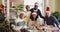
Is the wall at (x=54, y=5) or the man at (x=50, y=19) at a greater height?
the wall at (x=54, y=5)

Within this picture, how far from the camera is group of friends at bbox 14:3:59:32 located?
1.52 m

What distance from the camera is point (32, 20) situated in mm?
1535

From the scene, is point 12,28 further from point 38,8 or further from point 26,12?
point 38,8

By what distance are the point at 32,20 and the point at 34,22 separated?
26mm

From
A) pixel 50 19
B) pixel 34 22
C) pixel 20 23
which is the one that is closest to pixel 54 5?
pixel 50 19

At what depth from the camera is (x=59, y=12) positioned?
4.92 ft

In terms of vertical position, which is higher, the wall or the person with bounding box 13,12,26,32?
the wall

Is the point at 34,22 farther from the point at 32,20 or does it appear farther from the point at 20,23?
the point at 20,23

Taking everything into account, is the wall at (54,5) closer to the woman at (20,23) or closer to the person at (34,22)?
the person at (34,22)

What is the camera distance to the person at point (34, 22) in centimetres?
153

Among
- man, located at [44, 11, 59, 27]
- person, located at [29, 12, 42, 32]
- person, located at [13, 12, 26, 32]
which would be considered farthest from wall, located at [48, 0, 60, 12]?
person, located at [13, 12, 26, 32]

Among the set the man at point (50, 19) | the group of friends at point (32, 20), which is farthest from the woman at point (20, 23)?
the man at point (50, 19)

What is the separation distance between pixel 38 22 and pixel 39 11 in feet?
0.34

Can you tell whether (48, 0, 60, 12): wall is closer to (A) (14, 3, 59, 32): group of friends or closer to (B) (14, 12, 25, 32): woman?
(A) (14, 3, 59, 32): group of friends
